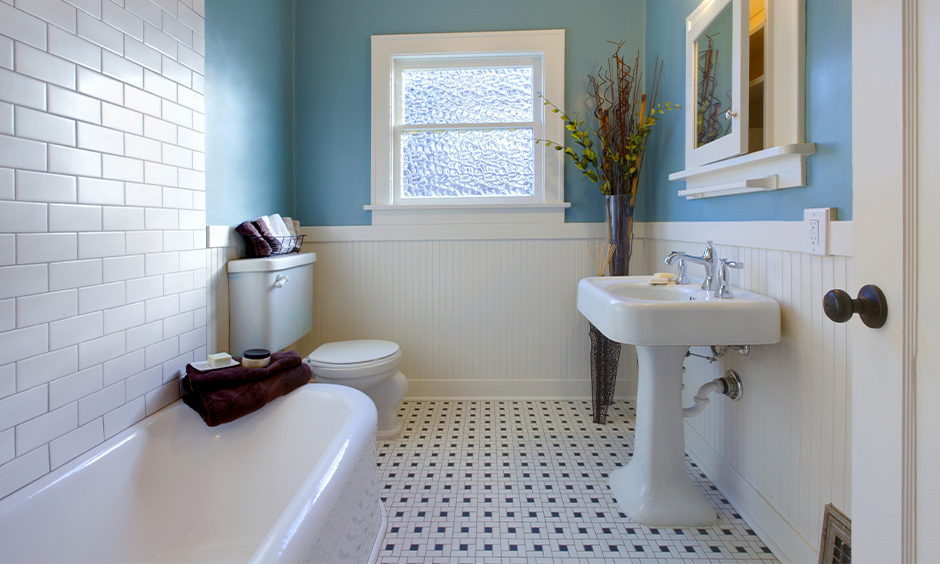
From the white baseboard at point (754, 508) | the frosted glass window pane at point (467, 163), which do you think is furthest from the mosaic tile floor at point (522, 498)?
the frosted glass window pane at point (467, 163)

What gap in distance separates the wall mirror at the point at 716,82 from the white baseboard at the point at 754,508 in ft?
3.79

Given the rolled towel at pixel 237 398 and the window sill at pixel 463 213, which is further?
the window sill at pixel 463 213

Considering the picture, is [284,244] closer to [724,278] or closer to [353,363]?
[353,363]

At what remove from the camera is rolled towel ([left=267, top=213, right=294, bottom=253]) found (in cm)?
246

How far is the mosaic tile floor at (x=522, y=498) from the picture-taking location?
5.34 ft

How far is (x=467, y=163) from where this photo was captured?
3.02 metres

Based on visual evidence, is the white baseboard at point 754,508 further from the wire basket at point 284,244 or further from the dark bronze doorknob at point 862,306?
the wire basket at point 284,244

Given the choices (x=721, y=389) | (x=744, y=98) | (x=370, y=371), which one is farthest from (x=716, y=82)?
(x=370, y=371)

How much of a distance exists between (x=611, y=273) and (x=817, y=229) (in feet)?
4.61

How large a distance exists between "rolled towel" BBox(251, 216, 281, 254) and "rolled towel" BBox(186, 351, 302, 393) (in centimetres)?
68

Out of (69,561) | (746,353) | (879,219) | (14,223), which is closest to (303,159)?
(14,223)

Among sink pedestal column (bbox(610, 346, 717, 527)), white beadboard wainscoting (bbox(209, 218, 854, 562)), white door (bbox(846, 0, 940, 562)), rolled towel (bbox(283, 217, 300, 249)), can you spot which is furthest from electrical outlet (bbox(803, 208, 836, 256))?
rolled towel (bbox(283, 217, 300, 249))

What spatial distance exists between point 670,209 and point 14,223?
2.43m

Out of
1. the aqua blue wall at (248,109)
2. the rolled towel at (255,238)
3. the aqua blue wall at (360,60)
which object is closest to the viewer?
the aqua blue wall at (248,109)
